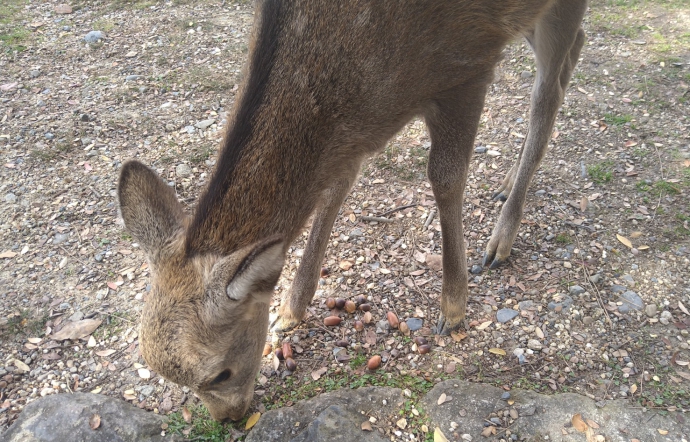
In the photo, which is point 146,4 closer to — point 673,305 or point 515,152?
point 515,152

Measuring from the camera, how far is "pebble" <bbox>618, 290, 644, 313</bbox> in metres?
3.85

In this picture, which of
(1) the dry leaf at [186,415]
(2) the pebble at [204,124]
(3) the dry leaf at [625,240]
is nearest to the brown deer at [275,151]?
(1) the dry leaf at [186,415]

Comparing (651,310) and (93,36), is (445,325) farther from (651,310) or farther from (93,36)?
(93,36)

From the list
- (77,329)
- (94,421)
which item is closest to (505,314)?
(94,421)

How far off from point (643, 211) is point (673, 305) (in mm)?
1001

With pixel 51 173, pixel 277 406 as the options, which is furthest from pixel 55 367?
pixel 51 173

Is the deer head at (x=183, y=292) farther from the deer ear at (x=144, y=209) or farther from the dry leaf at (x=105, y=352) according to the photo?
the dry leaf at (x=105, y=352)

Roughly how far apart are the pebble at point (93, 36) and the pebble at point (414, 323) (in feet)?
20.1

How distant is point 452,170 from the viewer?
353 centimetres

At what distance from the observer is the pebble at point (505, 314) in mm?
3938

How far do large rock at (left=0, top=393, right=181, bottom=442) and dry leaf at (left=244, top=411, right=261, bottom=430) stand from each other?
42cm

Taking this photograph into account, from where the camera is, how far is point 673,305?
382cm

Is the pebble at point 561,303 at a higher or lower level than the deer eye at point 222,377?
lower

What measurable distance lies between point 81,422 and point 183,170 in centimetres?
270
